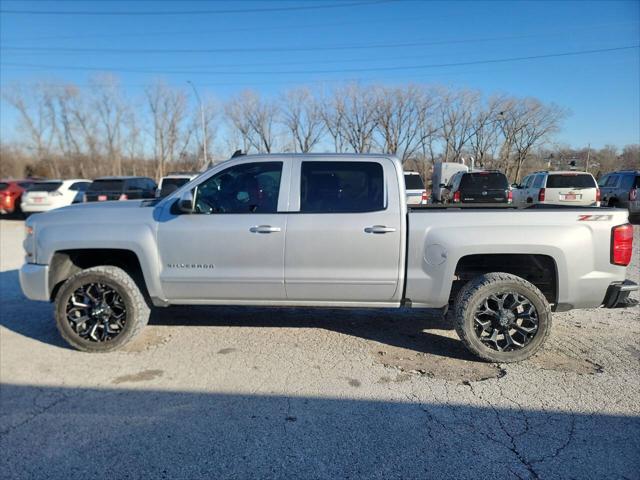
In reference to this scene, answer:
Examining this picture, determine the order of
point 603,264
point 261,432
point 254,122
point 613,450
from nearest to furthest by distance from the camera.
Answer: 1. point 613,450
2. point 261,432
3. point 603,264
4. point 254,122

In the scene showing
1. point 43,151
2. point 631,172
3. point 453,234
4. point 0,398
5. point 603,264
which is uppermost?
point 43,151

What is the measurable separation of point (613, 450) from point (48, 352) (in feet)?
16.0

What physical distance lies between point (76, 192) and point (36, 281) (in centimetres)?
1534

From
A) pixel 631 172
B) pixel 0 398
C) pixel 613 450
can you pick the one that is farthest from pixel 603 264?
pixel 631 172

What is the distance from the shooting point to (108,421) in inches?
120

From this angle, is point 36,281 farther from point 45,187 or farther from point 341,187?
point 45,187

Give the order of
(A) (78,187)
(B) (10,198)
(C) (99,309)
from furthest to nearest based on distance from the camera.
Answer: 1. (B) (10,198)
2. (A) (78,187)
3. (C) (99,309)

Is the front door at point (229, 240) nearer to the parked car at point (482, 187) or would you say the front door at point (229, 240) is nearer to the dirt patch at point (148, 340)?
the dirt patch at point (148, 340)

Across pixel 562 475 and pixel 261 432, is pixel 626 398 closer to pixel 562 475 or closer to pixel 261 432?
pixel 562 475

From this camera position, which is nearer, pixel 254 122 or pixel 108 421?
pixel 108 421

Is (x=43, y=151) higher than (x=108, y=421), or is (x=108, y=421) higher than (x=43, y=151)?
(x=43, y=151)

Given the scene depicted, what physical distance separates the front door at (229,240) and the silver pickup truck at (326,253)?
0.01m

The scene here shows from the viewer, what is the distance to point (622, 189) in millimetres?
14625

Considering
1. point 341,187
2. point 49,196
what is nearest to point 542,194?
point 341,187
